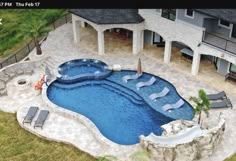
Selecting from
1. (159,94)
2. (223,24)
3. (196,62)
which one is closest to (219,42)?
(223,24)

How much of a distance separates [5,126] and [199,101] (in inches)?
545

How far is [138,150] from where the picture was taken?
76.9 feet

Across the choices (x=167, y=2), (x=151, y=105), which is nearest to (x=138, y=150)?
(x=151, y=105)

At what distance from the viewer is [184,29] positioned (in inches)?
1163

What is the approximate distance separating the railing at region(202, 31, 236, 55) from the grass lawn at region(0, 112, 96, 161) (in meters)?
12.7

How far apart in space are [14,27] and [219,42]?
21.6m

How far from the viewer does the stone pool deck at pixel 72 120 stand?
23969 mm

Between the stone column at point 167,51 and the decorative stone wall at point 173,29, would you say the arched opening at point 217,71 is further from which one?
the stone column at point 167,51

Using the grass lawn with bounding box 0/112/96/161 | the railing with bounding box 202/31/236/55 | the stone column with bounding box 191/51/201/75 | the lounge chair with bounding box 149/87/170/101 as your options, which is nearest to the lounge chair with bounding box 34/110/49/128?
the grass lawn with bounding box 0/112/96/161

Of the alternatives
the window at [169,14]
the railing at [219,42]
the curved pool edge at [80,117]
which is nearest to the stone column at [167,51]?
the window at [169,14]

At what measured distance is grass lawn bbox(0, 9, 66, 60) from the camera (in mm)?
35938

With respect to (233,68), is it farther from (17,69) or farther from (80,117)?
(17,69)

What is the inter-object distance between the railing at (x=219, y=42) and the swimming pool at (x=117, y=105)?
180 inches

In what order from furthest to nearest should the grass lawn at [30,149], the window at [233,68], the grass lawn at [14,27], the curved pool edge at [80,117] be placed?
the grass lawn at [14,27] < the window at [233,68] < the curved pool edge at [80,117] < the grass lawn at [30,149]
